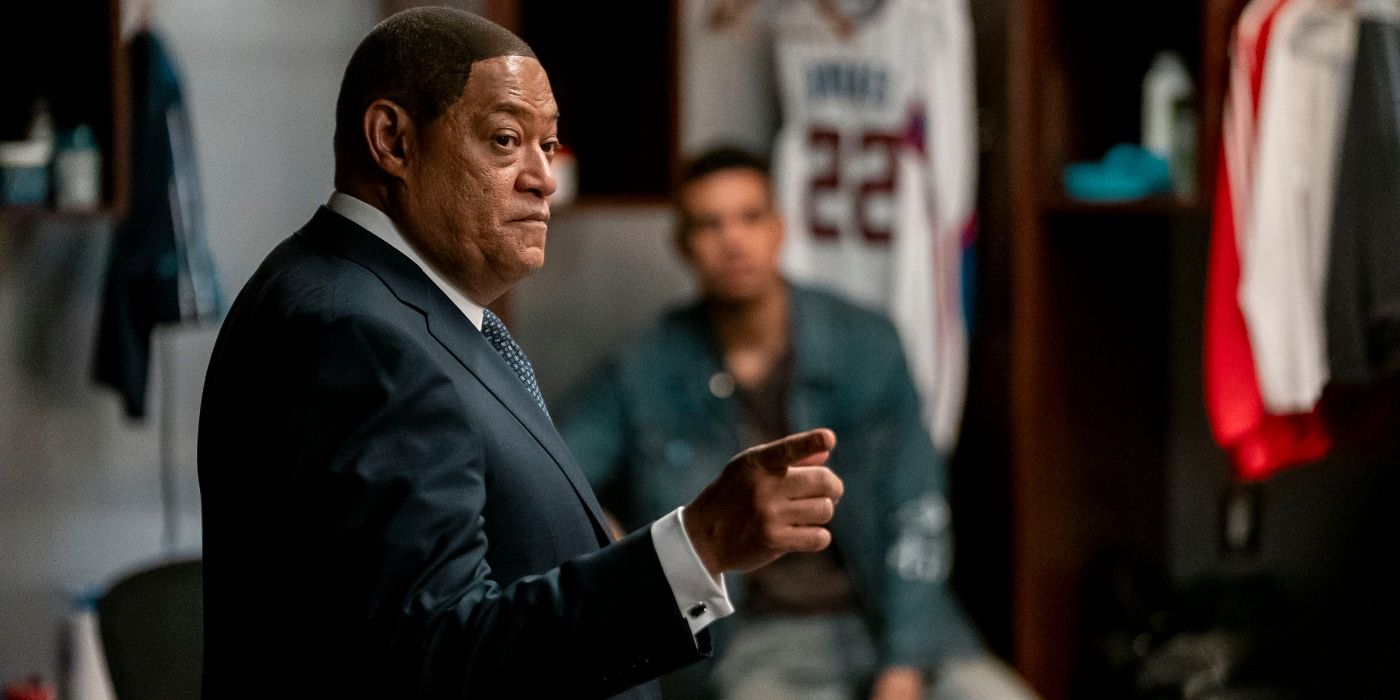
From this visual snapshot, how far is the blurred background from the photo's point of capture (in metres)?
2.83

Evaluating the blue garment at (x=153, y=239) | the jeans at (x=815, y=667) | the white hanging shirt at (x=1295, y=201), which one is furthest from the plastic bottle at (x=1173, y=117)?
the blue garment at (x=153, y=239)

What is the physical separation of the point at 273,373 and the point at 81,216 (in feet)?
5.35

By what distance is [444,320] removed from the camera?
→ 1113 millimetres

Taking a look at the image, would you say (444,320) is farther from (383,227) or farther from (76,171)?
(76,171)

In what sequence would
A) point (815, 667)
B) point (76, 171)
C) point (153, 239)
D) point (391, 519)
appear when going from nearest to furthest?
point (391, 519) < point (76, 171) < point (153, 239) < point (815, 667)

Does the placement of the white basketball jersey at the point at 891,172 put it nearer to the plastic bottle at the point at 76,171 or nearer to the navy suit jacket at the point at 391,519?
the plastic bottle at the point at 76,171

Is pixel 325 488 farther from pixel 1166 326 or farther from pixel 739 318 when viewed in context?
pixel 1166 326

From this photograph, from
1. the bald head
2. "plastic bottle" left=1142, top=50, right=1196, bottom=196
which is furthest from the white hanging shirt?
the bald head

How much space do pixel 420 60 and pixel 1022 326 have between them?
7.49ft

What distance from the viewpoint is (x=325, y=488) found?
998 mm

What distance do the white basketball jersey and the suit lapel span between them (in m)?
2.15

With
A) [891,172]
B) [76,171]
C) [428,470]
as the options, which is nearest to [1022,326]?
[891,172]

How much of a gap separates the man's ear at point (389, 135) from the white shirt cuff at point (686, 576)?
326mm

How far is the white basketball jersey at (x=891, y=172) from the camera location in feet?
10.8
